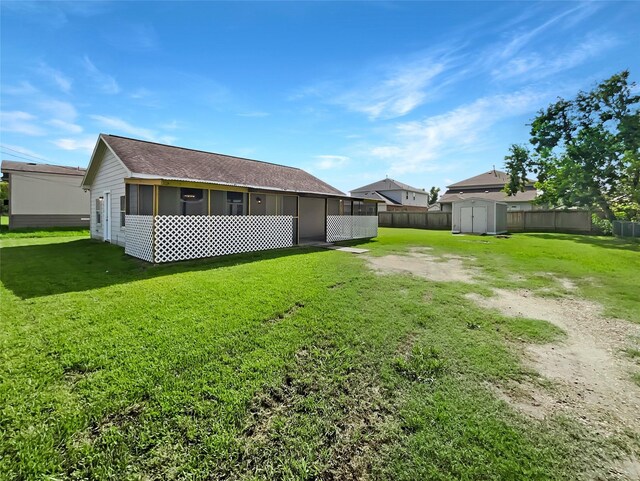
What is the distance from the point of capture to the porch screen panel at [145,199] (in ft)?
35.3

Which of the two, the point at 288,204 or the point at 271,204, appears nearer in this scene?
the point at 271,204

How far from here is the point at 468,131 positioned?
15945 mm

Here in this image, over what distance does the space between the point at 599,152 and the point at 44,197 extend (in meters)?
40.1

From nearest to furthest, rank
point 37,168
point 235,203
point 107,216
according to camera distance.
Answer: point 235,203
point 107,216
point 37,168

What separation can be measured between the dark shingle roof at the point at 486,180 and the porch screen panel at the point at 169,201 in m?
40.5

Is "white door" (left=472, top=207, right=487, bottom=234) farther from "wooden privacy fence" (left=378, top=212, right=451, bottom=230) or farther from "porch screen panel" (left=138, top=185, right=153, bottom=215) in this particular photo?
"porch screen panel" (left=138, top=185, right=153, bottom=215)

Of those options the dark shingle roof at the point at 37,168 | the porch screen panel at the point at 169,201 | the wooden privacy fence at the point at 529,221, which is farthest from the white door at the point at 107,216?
the wooden privacy fence at the point at 529,221

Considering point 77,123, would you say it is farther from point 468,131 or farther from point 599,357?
point 599,357

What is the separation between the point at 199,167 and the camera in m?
13.1

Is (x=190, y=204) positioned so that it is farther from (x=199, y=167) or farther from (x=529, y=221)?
(x=529, y=221)

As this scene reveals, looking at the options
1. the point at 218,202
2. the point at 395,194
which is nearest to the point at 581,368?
the point at 218,202

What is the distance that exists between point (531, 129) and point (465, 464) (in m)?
32.1

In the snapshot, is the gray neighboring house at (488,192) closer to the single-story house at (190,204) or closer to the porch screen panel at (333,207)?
the porch screen panel at (333,207)

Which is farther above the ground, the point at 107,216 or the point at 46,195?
the point at 46,195
